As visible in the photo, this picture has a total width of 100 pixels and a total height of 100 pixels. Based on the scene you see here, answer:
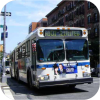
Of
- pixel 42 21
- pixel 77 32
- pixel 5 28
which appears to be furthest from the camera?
pixel 42 21

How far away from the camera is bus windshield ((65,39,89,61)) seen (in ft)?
36.1

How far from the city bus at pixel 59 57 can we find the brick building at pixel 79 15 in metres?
32.2

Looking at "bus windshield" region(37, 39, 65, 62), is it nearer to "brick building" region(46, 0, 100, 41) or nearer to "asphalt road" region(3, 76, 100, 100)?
"asphalt road" region(3, 76, 100, 100)

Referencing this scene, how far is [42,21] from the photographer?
98.4m

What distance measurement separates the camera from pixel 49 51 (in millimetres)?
10680

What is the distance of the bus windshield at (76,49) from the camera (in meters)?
11.0

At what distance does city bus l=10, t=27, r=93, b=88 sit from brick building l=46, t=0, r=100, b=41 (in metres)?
32.2

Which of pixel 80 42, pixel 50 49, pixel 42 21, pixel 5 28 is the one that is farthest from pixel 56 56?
pixel 42 21

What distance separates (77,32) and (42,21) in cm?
8778

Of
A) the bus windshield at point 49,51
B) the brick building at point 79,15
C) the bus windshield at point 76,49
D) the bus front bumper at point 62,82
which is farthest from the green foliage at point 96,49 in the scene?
the bus windshield at point 49,51

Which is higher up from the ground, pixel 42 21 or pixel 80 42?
pixel 42 21

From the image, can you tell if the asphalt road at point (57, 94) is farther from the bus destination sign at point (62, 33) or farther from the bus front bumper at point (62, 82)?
the bus destination sign at point (62, 33)

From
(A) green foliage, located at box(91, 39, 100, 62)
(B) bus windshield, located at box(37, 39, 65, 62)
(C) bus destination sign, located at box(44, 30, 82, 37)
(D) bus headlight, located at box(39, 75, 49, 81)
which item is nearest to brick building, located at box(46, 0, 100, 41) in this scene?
(A) green foliage, located at box(91, 39, 100, 62)

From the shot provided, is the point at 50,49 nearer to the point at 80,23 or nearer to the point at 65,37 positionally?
the point at 65,37
